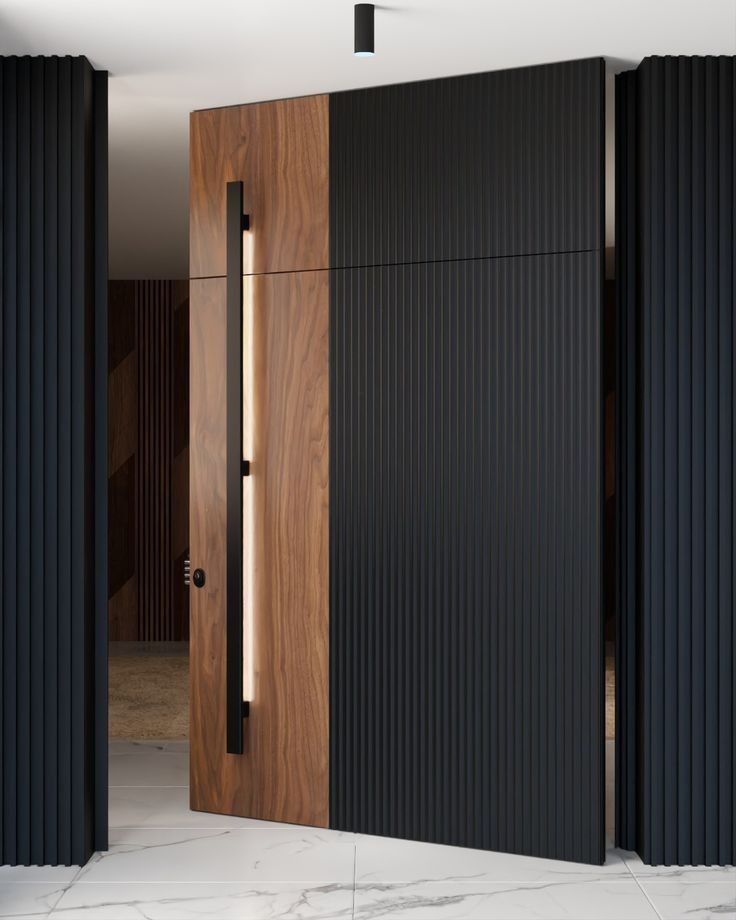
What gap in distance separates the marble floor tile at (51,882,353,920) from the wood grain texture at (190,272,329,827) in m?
0.50

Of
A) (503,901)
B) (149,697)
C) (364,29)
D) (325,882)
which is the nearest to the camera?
(364,29)

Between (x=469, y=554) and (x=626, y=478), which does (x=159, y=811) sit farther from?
(x=626, y=478)

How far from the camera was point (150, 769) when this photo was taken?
4.12 m

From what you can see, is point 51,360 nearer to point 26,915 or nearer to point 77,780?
point 77,780

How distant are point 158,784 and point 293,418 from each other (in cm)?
162

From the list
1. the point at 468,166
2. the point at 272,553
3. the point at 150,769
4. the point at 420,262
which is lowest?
the point at 150,769

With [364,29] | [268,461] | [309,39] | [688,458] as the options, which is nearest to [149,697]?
[268,461]

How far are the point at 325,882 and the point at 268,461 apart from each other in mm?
1389

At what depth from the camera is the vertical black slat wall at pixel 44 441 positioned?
316 cm

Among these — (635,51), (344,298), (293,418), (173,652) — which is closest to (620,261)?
(635,51)

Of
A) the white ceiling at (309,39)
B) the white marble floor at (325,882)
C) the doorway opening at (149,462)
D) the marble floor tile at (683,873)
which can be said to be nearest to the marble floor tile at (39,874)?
the white marble floor at (325,882)

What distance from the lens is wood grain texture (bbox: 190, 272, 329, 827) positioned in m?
3.42

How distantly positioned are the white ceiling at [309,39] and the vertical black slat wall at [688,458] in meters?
0.25

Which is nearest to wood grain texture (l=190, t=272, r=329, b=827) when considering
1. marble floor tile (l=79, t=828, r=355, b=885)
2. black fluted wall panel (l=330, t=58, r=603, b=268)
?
marble floor tile (l=79, t=828, r=355, b=885)
